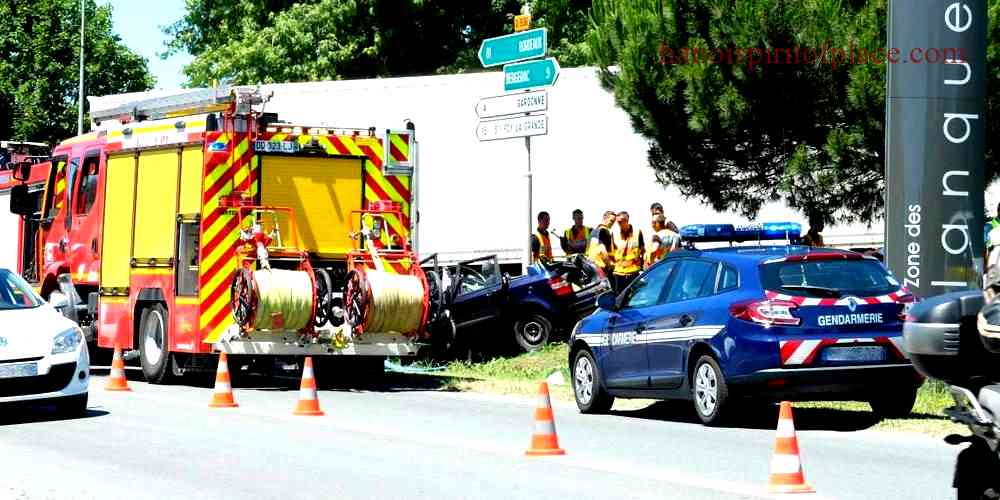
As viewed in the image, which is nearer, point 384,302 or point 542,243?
point 384,302

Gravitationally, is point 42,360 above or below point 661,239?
below

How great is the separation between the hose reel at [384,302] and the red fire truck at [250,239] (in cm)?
2

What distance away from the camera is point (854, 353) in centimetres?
1470

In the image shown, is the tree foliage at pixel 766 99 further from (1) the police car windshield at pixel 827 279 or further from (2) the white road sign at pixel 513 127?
(1) the police car windshield at pixel 827 279

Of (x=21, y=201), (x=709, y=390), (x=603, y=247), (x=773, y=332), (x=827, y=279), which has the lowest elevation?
(x=709, y=390)

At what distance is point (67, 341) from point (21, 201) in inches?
376

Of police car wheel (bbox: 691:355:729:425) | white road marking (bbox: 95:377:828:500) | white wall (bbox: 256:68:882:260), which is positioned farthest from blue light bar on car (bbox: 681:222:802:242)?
white road marking (bbox: 95:377:828:500)

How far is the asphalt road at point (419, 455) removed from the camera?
11.0 m

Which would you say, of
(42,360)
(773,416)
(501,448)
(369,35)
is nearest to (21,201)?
(42,360)

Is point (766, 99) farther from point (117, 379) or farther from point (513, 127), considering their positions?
point (117, 379)

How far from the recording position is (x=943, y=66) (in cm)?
1742

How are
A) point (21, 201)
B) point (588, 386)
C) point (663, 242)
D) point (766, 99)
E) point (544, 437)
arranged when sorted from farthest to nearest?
point (21, 201) < point (663, 242) < point (766, 99) < point (588, 386) < point (544, 437)

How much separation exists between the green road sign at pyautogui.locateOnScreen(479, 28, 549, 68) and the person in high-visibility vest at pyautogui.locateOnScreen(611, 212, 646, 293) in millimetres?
2620

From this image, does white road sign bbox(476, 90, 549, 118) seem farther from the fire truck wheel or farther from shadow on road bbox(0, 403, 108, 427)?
shadow on road bbox(0, 403, 108, 427)
